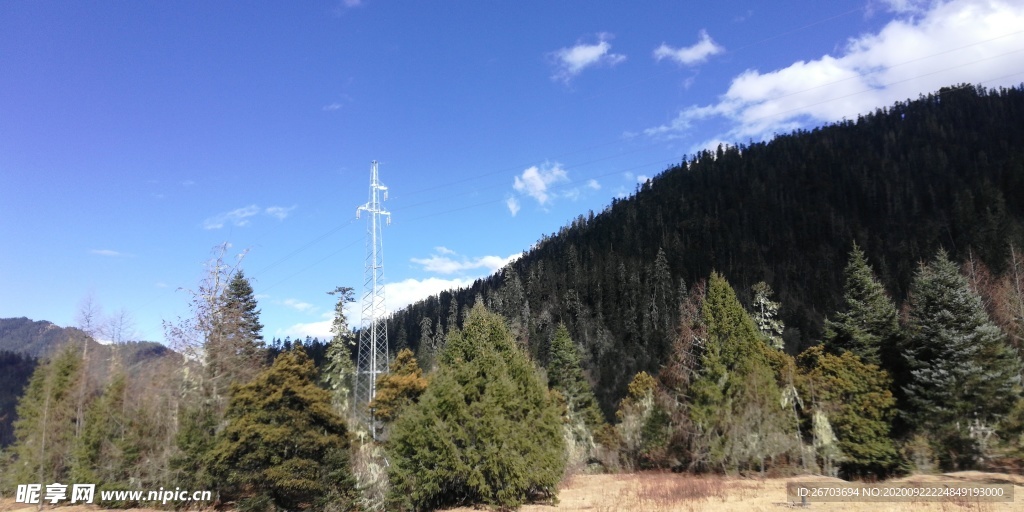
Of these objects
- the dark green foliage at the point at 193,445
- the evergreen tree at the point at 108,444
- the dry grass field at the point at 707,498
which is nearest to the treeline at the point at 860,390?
the dry grass field at the point at 707,498

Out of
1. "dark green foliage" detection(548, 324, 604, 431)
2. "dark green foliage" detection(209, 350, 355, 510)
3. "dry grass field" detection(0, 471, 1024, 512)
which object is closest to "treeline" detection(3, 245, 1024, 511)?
"dark green foliage" detection(209, 350, 355, 510)

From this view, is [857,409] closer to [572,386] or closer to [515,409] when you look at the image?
[515,409]

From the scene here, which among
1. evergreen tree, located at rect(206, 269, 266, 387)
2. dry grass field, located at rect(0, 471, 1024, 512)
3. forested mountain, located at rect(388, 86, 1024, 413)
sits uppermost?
forested mountain, located at rect(388, 86, 1024, 413)

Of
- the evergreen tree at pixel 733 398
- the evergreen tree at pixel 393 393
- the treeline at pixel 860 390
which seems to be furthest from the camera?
the evergreen tree at pixel 393 393

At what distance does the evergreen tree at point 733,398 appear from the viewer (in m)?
33.4

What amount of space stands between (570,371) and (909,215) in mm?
155118

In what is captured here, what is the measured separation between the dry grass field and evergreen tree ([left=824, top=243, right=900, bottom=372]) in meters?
8.68

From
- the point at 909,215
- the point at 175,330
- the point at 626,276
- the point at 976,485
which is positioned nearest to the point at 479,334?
the point at 175,330

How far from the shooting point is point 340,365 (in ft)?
166

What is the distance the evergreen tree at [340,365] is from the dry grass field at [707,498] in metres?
18.8

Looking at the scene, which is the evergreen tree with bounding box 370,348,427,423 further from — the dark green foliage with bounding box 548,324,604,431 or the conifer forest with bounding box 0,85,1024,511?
the dark green foliage with bounding box 548,324,604,431

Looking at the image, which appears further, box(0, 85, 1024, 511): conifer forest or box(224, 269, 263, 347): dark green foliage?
box(224, 269, 263, 347): dark green foliage

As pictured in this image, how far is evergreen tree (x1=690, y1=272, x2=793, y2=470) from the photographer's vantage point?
3344cm

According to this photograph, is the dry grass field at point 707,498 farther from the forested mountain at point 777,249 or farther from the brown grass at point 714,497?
the forested mountain at point 777,249
